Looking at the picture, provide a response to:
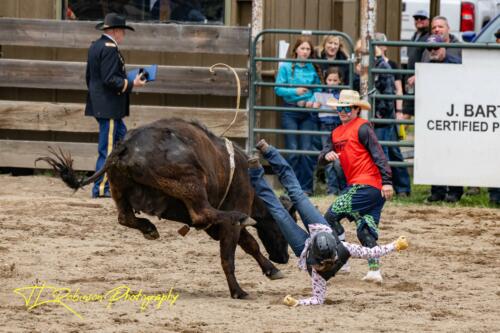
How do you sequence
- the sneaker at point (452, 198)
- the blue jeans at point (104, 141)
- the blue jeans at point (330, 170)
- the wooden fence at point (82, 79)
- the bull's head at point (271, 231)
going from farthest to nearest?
→ the wooden fence at point (82, 79) → the blue jeans at point (330, 170) → the sneaker at point (452, 198) → the blue jeans at point (104, 141) → the bull's head at point (271, 231)

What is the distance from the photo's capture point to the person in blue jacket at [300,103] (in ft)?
44.3

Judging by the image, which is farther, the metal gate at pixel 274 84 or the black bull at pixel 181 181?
the metal gate at pixel 274 84

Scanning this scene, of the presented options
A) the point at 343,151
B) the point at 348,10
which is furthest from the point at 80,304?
the point at 348,10

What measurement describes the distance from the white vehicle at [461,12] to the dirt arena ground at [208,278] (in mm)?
11916

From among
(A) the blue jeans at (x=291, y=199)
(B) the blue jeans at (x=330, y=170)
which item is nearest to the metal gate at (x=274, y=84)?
(B) the blue jeans at (x=330, y=170)

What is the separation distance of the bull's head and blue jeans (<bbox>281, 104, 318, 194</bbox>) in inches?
186

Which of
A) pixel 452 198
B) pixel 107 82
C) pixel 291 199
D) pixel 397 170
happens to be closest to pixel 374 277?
pixel 291 199

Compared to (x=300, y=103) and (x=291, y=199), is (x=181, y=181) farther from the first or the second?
(x=300, y=103)

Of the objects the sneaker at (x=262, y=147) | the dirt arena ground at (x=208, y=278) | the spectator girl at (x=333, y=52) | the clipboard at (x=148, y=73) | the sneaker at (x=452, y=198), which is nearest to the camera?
the dirt arena ground at (x=208, y=278)

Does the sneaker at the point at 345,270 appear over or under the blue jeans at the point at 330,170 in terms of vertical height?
under

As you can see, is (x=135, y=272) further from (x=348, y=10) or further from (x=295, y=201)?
(x=348, y=10)

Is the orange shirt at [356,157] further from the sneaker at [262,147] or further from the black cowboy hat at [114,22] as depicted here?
the black cowboy hat at [114,22]

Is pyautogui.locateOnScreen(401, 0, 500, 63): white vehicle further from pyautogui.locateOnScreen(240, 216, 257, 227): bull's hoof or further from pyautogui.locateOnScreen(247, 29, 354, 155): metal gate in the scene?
pyautogui.locateOnScreen(240, 216, 257, 227): bull's hoof

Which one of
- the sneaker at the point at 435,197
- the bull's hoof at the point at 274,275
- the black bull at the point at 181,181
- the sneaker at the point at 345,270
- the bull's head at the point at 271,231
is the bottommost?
the sneaker at the point at 345,270
